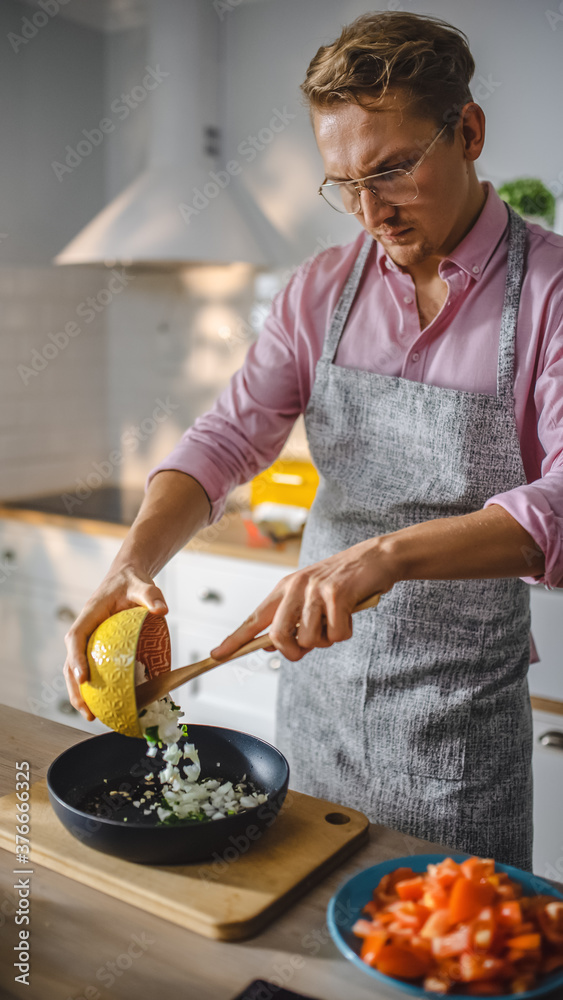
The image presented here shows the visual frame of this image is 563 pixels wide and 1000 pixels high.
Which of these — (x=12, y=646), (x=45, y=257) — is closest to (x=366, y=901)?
(x=12, y=646)

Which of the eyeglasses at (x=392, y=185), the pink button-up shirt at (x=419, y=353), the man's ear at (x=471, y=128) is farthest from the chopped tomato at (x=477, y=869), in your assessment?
the man's ear at (x=471, y=128)

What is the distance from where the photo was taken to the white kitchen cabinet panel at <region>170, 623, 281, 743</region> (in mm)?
2264

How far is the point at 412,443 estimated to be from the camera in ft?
4.11

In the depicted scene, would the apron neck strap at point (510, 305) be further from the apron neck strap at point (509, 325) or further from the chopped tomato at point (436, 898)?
the chopped tomato at point (436, 898)

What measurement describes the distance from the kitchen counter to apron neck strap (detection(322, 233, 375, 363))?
2.94 ft

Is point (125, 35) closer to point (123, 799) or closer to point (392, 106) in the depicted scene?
point (392, 106)

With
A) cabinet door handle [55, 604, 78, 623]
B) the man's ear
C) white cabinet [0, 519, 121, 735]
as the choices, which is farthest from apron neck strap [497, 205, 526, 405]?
cabinet door handle [55, 604, 78, 623]

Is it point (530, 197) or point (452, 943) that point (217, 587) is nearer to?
point (530, 197)

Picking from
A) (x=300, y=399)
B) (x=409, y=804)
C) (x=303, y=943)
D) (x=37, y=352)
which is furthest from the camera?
(x=37, y=352)

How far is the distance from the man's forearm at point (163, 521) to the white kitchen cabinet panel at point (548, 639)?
0.88 metres

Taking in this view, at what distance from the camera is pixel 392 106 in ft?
3.43

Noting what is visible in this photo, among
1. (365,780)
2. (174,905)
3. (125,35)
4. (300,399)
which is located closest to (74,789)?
(174,905)

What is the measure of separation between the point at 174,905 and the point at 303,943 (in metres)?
0.12

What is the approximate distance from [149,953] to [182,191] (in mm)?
2124
